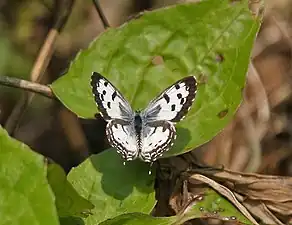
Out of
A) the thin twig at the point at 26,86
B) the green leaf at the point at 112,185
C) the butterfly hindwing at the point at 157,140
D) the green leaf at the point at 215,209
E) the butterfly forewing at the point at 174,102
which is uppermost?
the thin twig at the point at 26,86

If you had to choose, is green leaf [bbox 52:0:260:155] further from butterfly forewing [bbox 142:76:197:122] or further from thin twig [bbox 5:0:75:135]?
thin twig [bbox 5:0:75:135]

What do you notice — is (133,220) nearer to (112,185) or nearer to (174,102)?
(112,185)

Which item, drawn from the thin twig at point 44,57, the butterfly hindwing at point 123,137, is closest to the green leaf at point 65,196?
the butterfly hindwing at point 123,137

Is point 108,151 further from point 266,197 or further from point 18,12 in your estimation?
point 18,12

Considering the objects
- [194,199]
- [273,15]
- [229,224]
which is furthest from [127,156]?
[273,15]

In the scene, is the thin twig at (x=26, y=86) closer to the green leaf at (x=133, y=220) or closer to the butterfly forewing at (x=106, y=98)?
the butterfly forewing at (x=106, y=98)

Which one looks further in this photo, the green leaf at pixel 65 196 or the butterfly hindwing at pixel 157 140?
the butterfly hindwing at pixel 157 140

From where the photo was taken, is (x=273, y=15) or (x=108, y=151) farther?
(x=273, y=15)
